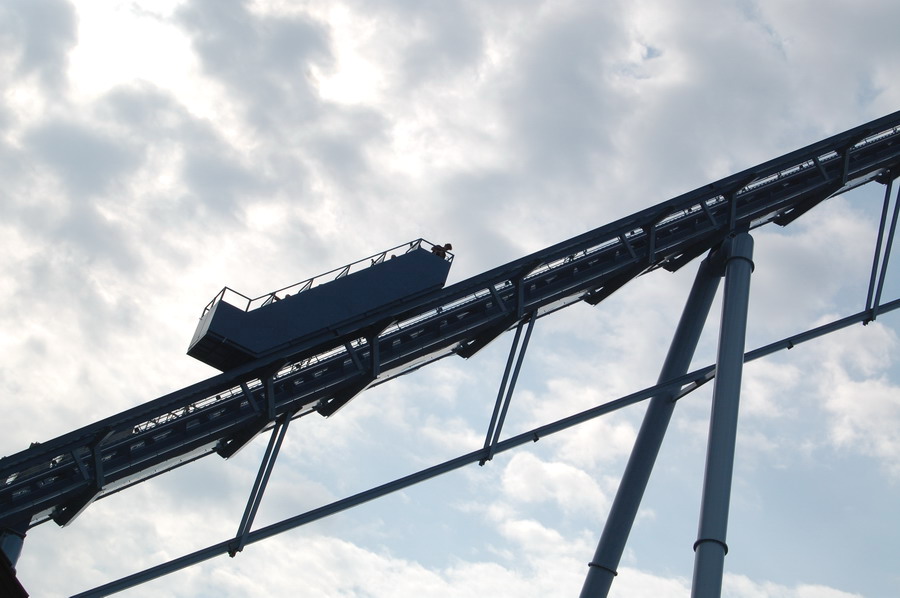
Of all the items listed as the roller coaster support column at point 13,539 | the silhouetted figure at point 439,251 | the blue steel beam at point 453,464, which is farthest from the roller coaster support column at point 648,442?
the roller coaster support column at point 13,539

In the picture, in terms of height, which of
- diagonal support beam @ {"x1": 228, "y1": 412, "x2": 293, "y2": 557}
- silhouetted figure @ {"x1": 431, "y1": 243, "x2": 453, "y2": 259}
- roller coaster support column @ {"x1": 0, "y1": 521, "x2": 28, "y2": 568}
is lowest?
roller coaster support column @ {"x1": 0, "y1": 521, "x2": 28, "y2": 568}

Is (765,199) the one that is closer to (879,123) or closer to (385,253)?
(879,123)

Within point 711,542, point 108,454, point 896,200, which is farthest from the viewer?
point 896,200

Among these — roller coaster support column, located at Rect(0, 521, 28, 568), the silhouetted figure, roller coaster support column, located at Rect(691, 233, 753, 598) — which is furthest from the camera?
the silhouetted figure

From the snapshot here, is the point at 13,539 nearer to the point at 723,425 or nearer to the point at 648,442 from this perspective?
the point at 648,442

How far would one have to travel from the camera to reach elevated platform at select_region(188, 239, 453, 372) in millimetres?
18000

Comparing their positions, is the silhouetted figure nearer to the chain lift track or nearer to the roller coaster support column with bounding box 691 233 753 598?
the chain lift track

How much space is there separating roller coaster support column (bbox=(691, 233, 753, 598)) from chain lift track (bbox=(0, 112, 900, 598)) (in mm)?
1693

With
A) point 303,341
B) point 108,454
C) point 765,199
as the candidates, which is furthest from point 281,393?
point 765,199

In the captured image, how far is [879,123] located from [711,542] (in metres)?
12.2

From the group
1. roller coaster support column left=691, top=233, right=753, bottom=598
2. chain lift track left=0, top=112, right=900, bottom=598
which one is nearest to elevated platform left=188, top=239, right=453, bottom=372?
chain lift track left=0, top=112, right=900, bottom=598

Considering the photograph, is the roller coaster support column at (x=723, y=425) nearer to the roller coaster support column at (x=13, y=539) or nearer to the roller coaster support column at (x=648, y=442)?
the roller coaster support column at (x=648, y=442)

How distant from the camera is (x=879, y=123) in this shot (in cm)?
2261


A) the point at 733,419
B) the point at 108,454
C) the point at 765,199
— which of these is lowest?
the point at 108,454
